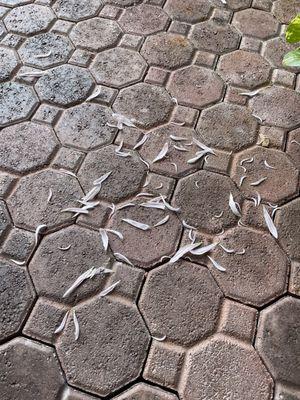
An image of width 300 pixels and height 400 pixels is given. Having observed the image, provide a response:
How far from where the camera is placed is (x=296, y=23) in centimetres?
244

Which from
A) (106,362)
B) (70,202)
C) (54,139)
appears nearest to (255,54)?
(54,139)

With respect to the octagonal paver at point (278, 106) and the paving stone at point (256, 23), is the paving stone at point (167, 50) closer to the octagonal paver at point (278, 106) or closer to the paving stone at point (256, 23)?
the paving stone at point (256, 23)

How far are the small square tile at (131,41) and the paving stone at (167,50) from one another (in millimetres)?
48

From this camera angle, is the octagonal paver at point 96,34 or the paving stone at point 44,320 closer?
the paving stone at point 44,320

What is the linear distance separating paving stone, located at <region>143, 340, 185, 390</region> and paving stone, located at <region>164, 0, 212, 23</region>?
2587 mm

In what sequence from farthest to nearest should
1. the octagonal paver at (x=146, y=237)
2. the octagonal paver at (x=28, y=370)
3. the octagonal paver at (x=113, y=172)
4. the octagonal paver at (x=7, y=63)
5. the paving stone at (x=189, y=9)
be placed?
the paving stone at (x=189, y=9)
the octagonal paver at (x=7, y=63)
the octagonal paver at (x=113, y=172)
the octagonal paver at (x=146, y=237)
the octagonal paver at (x=28, y=370)

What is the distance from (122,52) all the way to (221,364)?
2.27 meters

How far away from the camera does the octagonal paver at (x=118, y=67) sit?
327 centimetres

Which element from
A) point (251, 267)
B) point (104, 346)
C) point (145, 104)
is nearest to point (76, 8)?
point (145, 104)

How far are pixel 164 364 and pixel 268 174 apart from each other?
4.15 feet

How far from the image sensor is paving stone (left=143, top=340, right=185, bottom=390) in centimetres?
202

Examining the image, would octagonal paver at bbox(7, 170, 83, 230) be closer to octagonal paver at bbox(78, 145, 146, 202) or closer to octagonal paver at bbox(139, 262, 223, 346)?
octagonal paver at bbox(78, 145, 146, 202)


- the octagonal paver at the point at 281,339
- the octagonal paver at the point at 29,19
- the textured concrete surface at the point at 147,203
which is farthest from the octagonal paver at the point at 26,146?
the octagonal paver at the point at 281,339

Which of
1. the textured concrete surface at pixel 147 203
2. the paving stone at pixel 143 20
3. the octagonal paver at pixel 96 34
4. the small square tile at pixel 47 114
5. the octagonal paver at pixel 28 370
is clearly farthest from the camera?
the paving stone at pixel 143 20
